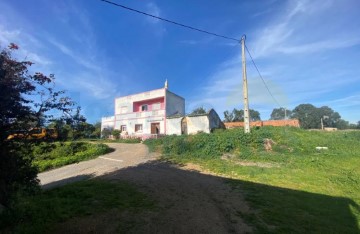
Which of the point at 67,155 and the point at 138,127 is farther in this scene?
the point at 138,127

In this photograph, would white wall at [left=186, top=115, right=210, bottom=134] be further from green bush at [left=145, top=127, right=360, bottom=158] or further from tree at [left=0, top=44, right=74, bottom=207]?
tree at [left=0, top=44, right=74, bottom=207]

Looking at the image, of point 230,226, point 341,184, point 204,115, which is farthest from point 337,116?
point 230,226

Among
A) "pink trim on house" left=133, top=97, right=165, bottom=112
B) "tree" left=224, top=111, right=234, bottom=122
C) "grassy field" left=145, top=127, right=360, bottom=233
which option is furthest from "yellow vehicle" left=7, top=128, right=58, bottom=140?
"tree" left=224, top=111, right=234, bottom=122

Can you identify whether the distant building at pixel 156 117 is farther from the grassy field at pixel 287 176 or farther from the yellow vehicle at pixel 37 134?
the yellow vehicle at pixel 37 134

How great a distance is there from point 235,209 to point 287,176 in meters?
5.07

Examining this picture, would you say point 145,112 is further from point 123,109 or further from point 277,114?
point 277,114

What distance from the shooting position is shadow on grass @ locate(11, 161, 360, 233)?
510cm

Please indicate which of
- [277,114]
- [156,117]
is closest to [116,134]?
[156,117]

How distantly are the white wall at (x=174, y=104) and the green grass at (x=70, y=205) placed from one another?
893 inches

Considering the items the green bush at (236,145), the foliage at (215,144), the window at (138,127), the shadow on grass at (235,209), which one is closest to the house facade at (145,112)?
the window at (138,127)

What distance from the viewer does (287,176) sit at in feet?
33.2

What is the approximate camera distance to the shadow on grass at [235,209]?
510 cm

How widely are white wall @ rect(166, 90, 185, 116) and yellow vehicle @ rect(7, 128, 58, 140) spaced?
24829mm

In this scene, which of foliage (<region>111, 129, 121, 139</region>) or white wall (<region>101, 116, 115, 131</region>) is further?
white wall (<region>101, 116, 115, 131</region>)
